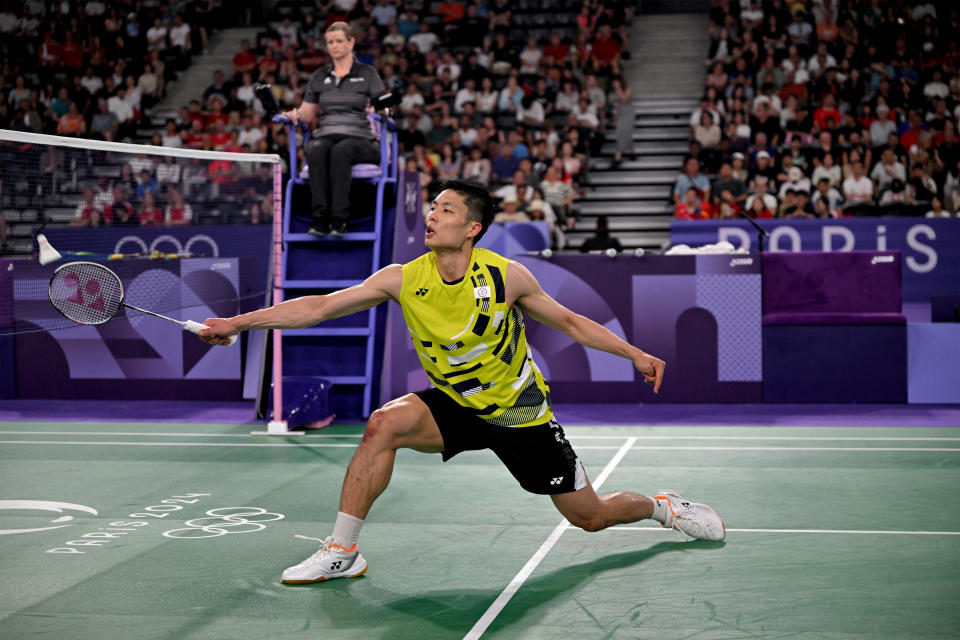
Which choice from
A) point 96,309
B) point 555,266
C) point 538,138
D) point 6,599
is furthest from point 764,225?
point 6,599

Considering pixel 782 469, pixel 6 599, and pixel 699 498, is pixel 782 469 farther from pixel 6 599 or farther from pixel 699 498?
pixel 6 599

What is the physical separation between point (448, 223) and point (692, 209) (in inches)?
432

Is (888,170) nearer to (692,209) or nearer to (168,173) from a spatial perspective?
(692,209)

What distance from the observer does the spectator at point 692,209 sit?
1557 centimetres

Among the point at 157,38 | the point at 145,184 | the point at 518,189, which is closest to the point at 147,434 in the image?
the point at 145,184

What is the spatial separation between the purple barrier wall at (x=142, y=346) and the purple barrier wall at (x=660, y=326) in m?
2.39

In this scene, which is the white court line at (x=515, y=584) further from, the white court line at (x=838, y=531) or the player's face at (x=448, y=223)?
the player's face at (x=448, y=223)

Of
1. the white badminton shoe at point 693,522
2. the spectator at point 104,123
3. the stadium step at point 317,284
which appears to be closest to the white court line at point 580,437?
the stadium step at point 317,284

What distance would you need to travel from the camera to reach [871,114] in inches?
702

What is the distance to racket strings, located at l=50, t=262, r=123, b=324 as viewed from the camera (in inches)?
235

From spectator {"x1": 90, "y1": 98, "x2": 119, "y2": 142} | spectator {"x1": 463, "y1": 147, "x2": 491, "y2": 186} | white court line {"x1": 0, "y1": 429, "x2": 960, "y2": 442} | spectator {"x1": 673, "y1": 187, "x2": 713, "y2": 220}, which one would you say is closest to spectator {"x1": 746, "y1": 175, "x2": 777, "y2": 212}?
spectator {"x1": 673, "y1": 187, "x2": 713, "y2": 220}

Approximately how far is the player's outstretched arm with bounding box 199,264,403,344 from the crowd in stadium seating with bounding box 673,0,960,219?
35.1 feet

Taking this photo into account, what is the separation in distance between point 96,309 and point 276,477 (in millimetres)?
2080

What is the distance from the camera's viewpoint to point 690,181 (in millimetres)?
16922
